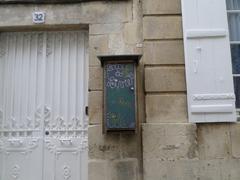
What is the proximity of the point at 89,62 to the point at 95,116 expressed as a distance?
77 centimetres

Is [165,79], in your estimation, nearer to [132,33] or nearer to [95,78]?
[132,33]

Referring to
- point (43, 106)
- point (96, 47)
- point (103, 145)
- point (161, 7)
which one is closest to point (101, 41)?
point (96, 47)

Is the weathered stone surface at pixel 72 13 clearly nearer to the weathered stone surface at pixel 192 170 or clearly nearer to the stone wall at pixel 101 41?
the stone wall at pixel 101 41

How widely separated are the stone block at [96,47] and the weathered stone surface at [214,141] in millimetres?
1650

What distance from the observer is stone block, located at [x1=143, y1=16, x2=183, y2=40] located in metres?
5.22

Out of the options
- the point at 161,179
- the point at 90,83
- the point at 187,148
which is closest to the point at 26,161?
the point at 90,83

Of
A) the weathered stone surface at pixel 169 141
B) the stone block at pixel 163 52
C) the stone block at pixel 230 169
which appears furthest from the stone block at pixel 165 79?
the stone block at pixel 230 169

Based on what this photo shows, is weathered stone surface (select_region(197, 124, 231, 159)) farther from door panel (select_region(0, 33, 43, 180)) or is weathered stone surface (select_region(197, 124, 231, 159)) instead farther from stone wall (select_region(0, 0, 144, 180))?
door panel (select_region(0, 33, 43, 180))

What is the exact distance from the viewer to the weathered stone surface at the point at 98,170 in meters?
4.89

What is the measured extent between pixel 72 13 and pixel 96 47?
0.62 m

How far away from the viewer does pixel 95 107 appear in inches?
201

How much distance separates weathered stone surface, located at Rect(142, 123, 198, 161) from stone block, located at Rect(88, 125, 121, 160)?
38 centimetres

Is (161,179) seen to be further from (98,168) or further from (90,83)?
(90,83)

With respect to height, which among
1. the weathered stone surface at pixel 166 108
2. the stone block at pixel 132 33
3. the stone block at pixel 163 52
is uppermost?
the stone block at pixel 132 33
